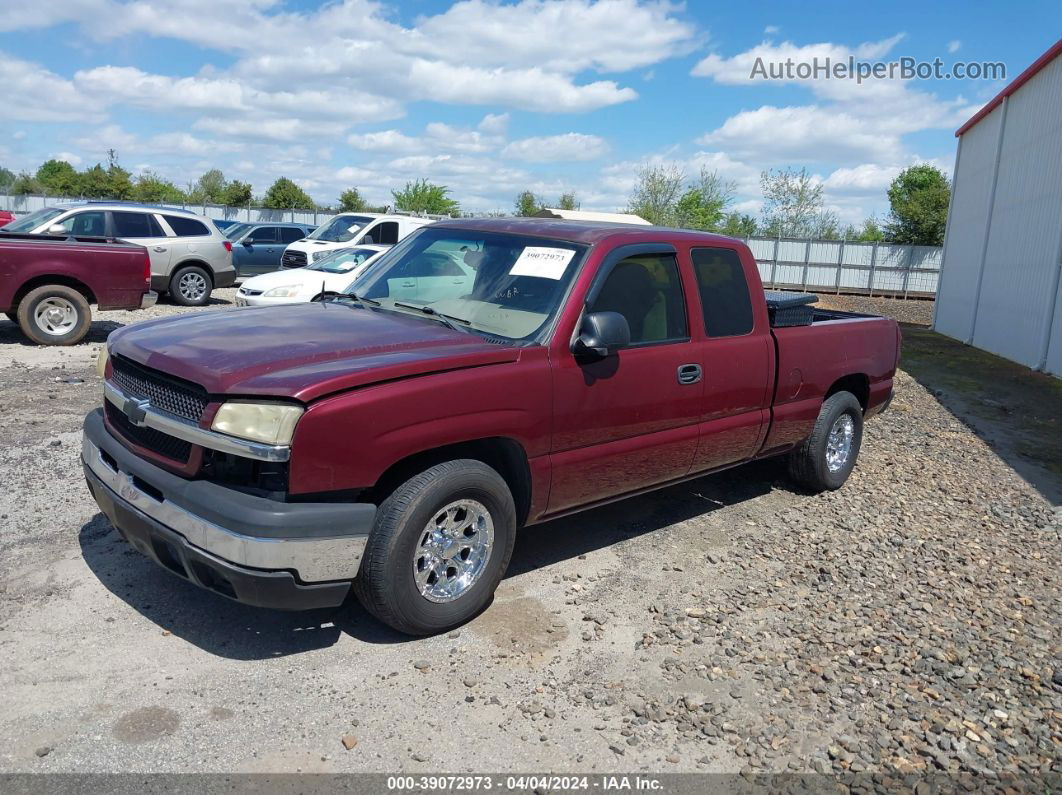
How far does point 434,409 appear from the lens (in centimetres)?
374

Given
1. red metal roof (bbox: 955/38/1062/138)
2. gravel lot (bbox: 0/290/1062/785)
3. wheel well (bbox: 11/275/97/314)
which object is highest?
red metal roof (bbox: 955/38/1062/138)

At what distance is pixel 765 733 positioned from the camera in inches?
137

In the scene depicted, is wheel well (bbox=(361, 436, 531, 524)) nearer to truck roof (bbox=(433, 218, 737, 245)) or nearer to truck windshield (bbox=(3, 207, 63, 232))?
truck roof (bbox=(433, 218, 737, 245))

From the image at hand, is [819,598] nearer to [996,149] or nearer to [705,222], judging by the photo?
[996,149]

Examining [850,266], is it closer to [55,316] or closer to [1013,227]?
[1013,227]

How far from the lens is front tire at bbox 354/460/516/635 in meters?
3.66

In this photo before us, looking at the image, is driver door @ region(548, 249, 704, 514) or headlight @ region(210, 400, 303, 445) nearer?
headlight @ region(210, 400, 303, 445)

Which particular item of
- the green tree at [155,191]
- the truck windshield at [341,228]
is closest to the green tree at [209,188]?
the green tree at [155,191]

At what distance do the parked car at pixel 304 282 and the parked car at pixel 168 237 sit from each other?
2.91 metres

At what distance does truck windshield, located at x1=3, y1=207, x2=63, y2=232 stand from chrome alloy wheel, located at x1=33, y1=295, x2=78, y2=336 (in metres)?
2.87

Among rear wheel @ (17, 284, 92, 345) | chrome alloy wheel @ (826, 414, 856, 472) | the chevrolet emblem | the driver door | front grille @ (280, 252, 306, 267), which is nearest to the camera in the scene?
the chevrolet emblem

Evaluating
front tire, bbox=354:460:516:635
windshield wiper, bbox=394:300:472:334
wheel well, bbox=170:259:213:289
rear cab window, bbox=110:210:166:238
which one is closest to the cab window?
windshield wiper, bbox=394:300:472:334

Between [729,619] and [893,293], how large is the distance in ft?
113

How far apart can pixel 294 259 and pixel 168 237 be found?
2473mm
